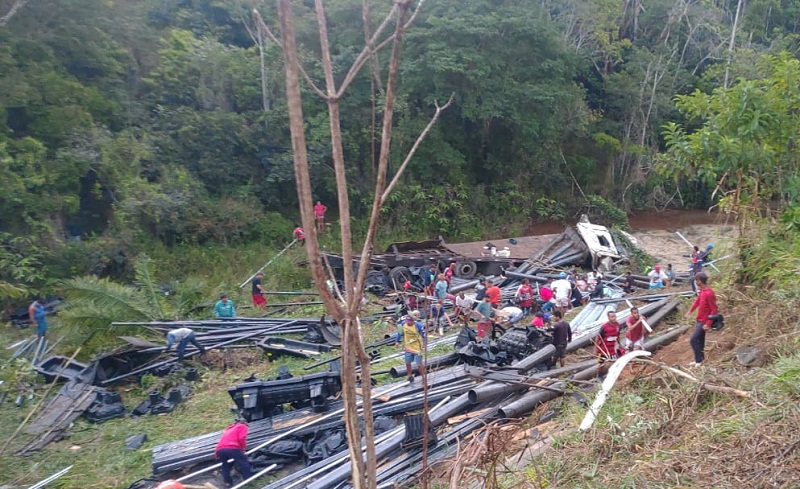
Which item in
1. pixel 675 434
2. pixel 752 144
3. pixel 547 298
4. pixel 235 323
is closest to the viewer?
pixel 675 434

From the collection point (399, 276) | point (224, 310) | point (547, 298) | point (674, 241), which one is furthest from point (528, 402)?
point (674, 241)

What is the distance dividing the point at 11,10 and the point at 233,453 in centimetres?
1547

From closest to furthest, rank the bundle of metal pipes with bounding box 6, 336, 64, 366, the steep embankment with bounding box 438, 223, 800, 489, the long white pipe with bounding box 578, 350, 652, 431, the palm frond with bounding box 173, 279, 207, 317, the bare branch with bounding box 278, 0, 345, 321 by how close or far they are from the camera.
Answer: the bare branch with bounding box 278, 0, 345, 321 < the steep embankment with bounding box 438, 223, 800, 489 < the long white pipe with bounding box 578, 350, 652, 431 < the bundle of metal pipes with bounding box 6, 336, 64, 366 < the palm frond with bounding box 173, 279, 207, 317

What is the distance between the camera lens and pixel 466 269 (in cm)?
1619

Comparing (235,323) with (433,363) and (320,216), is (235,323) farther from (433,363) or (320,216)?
(320,216)

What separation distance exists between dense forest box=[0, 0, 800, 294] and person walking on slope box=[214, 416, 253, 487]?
779 cm

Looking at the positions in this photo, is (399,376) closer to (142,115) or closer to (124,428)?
(124,428)

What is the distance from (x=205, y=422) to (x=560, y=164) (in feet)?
65.9

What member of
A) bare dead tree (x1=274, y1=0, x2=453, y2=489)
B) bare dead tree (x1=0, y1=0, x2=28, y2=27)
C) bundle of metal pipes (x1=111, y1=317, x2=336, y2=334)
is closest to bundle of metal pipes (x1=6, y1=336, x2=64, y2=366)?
bundle of metal pipes (x1=111, y1=317, x2=336, y2=334)

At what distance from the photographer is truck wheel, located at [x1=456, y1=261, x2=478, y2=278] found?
16031mm

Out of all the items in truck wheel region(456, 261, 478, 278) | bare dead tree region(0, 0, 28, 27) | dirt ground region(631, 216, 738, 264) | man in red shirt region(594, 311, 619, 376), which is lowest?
dirt ground region(631, 216, 738, 264)

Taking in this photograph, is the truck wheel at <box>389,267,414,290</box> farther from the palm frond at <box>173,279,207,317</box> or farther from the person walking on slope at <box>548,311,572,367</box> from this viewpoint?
the person walking on slope at <box>548,311,572,367</box>

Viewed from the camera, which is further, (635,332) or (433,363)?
(433,363)

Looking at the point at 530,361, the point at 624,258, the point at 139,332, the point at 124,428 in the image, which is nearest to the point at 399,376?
the point at 530,361
